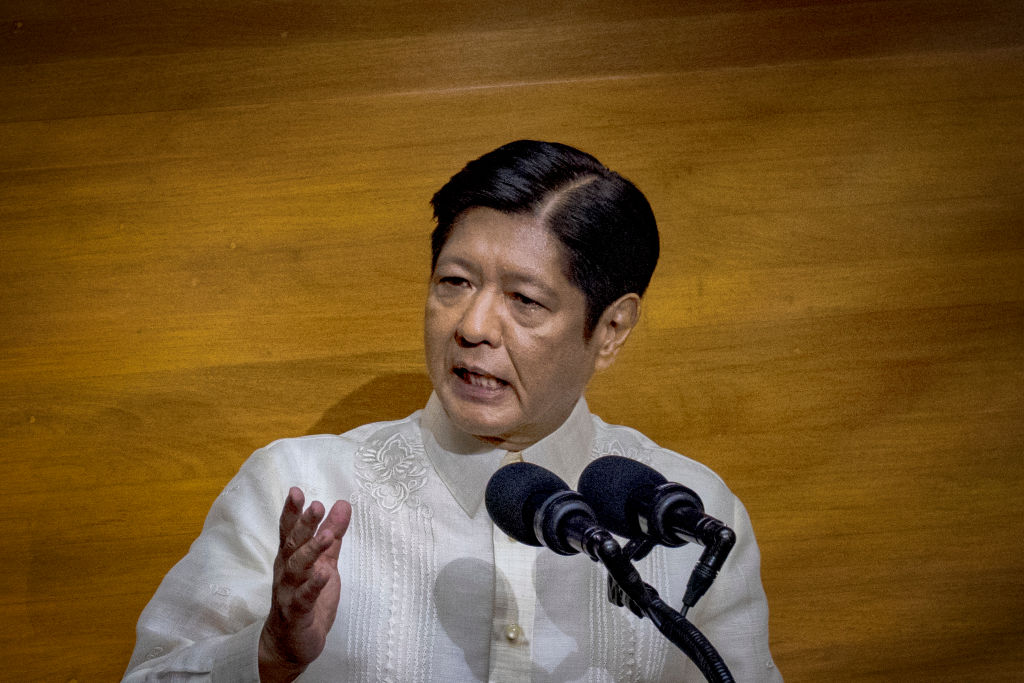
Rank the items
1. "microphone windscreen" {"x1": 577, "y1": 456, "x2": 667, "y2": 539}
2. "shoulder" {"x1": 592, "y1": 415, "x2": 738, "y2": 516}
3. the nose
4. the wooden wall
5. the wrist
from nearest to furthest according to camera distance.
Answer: "microphone windscreen" {"x1": 577, "y1": 456, "x2": 667, "y2": 539} → the wrist → the nose → "shoulder" {"x1": 592, "y1": 415, "x2": 738, "y2": 516} → the wooden wall

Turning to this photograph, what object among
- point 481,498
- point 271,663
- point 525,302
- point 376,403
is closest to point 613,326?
point 525,302

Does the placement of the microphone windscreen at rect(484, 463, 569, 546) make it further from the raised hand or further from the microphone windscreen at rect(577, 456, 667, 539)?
the raised hand

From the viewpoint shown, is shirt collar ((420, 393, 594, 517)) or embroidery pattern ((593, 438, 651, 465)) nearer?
shirt collar ((420, 393, 594, 517))

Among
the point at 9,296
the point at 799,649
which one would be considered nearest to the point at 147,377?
the point at 9,296

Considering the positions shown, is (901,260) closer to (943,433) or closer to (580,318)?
(943,433)

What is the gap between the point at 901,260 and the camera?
2.08 m

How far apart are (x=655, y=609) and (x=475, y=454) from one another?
65 cm

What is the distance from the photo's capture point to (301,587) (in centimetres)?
120

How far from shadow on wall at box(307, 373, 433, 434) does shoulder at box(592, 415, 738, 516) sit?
38 cm

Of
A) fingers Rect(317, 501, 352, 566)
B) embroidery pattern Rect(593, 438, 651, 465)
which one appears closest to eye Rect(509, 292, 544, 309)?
embroidery pattern Rect(593, 438, 651, 465)

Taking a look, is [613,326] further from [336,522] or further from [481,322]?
[336,522]

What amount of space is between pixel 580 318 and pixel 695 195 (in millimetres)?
625

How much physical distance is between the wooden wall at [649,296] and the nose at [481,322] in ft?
1.70

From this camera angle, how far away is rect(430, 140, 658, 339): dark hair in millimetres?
1504
